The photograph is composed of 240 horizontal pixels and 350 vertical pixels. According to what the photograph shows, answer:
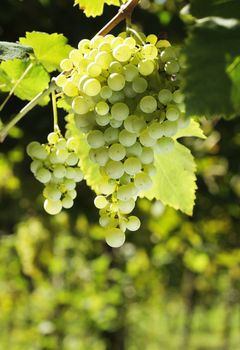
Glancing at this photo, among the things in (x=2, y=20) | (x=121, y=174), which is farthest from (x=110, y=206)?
(x=2, y=20)

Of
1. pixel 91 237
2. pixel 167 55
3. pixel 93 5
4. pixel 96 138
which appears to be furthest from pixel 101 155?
pixel 91 237

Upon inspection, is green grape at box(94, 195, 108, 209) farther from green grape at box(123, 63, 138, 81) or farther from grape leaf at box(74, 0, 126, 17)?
grape leaf at box(74, 0, 126, 17)

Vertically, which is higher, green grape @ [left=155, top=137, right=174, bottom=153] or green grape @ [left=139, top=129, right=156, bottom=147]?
green grape @ [left=139, top=129, right=156, bottom=147]

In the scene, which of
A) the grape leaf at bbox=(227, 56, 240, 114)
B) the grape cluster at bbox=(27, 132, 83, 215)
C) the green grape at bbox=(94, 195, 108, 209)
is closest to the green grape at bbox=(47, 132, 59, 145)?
the grape cluster at bbox=(27, 132, 83, 215)

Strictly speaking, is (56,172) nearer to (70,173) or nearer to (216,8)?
(70,173)

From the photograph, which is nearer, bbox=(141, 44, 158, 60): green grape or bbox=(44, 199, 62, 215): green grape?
bbox=(141, 44, 158, 60): green grape

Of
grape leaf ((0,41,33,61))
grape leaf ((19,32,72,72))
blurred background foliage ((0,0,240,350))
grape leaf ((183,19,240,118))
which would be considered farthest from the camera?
blurred background foliage ((0,0,240,350))

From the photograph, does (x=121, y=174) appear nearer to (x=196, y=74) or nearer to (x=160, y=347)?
(x=196, y=74)
